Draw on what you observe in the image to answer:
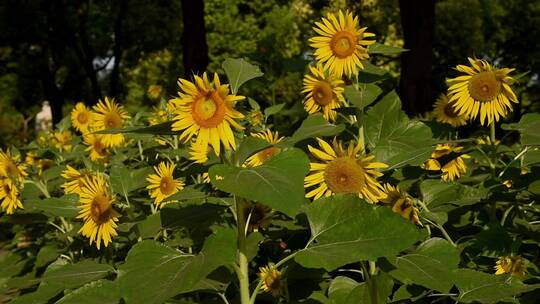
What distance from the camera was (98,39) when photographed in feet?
85.5

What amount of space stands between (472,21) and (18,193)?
61.0ft

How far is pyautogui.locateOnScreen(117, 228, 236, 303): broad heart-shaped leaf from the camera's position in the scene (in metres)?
1.58

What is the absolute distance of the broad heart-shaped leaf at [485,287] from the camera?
1.94 metres

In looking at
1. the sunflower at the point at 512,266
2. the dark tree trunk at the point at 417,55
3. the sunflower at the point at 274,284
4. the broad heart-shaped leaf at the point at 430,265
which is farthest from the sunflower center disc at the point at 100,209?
the dark tree trunk at the point at 417,55

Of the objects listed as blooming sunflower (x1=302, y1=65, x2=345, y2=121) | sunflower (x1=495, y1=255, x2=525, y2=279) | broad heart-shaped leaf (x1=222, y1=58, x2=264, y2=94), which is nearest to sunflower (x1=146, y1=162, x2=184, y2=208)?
blooming sunflower (x1=302, y1=65, x2=345, y2=121)

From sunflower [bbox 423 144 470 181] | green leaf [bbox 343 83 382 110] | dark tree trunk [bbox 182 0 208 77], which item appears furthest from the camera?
dark tree trunk [bbox 182 0 208 77]

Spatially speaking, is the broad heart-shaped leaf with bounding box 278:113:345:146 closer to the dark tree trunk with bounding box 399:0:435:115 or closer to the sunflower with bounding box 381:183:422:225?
the sunflower with bounding box 381:183:422:225

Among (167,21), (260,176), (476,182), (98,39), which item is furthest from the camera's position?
(98,39)

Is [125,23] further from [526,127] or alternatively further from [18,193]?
[526,127]

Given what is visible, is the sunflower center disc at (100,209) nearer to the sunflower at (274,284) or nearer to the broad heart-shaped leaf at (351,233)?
the sunflower at (274,284)

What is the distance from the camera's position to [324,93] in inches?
110

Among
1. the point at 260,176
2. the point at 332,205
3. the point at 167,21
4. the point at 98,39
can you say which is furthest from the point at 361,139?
the point at 98,39

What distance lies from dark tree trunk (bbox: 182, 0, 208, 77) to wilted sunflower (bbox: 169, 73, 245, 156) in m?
8.11

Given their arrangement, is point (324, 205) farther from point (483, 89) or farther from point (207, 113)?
point (483, 89)
